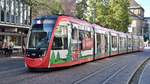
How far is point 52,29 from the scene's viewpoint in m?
21.6

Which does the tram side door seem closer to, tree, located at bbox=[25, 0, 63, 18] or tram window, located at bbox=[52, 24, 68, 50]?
tram window, located at bbox=[52, 24, 68, 50]

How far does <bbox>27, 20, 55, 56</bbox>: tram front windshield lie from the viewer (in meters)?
21.1

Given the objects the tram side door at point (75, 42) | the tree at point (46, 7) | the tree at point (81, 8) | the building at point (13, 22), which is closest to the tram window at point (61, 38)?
the tram side door at point (75, 42)

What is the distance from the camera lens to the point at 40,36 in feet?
70.3

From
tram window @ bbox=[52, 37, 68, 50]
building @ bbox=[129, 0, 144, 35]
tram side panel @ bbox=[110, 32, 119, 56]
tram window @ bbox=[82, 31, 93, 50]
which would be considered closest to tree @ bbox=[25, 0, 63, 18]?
tram side panel @ bbox=[110, 32, 119, 56]

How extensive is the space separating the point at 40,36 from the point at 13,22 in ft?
98.2

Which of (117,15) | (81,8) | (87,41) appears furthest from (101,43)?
(117,15)

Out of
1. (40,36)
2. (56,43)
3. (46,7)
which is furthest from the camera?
(46,7)

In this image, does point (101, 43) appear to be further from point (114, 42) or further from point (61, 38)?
point (61, 38)

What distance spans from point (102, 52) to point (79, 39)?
1092cm

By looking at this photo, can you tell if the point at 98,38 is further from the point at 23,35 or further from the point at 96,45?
the point at 23,35

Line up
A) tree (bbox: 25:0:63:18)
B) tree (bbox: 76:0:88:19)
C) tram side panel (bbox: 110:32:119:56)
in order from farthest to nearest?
tree (bbox: 76:0:88:19) < tree (bbox: 25:0:63:18) < tram side panel (bbox: 110:32:119:56)

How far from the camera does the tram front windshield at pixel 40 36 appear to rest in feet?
69.2

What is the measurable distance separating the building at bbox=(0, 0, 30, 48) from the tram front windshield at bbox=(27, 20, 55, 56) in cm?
2408
